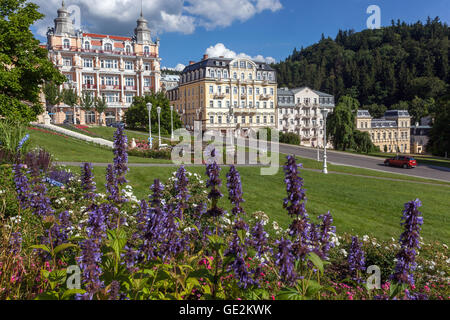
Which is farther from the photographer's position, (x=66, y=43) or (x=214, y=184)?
(x=66, y=43)

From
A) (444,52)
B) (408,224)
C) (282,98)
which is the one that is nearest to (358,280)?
(408,224)

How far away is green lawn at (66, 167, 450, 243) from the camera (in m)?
12.3

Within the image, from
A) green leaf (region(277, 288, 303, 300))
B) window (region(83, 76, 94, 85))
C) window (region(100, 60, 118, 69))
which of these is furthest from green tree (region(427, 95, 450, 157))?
window (region(83, 76, 94, 85))

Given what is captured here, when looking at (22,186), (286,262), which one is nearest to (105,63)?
(22,186)

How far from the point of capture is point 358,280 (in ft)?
16.4

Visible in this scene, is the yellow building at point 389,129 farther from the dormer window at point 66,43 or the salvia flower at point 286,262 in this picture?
the salvia flower at point 286,262

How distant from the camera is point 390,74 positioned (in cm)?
13275

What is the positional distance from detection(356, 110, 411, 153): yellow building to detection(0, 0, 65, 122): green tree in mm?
95125

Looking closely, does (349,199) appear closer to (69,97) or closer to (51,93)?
(51,93)

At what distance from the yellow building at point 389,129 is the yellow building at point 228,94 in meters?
39.5

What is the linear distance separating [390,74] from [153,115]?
113m

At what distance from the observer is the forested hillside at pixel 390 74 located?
419 ft

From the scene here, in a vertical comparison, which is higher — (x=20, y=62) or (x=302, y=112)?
(x=302, y=112)
